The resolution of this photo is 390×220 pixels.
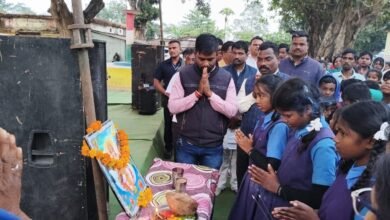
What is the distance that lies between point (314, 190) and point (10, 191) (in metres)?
1.30

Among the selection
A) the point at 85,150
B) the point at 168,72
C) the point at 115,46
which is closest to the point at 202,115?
the point at 85,150

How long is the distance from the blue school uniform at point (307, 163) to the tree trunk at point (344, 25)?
47.9ft

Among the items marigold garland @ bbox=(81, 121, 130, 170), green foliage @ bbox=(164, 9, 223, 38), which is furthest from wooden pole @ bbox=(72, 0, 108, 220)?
green foliage @ bbox=(164, 9, 223, 38)

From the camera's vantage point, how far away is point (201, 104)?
2.76 metres

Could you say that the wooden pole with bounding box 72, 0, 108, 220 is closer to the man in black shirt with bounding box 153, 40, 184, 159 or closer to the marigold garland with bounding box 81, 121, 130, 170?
the marigold garland with bounding box 81, 121, 130, 170

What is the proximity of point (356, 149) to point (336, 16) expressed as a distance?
15405 mm

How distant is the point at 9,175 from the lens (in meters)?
1.07

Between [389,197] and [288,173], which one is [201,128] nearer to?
[288,173]

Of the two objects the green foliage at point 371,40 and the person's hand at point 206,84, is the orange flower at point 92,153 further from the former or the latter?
the green foliage at point 371,40

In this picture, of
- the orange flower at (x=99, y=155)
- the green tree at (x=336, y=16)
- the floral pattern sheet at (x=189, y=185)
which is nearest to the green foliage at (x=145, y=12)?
the green tree at (x=336, y=16)

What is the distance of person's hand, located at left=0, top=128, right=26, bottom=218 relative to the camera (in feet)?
3.43

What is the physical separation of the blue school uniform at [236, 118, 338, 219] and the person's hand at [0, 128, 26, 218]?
4.13ft

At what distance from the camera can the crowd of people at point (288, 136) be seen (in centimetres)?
142

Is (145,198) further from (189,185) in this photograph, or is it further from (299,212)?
(299,212)
